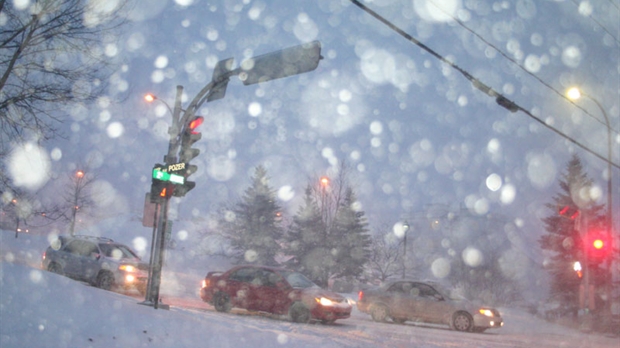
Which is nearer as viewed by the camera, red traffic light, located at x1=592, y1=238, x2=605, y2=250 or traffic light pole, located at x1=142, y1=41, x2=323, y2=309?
traffic light pole, located at x1=142, y1=41, x2=323, y2=309

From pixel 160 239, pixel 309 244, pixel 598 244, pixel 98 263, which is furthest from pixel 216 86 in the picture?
pixel 309 244

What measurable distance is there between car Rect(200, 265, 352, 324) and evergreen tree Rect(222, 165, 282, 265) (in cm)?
2210

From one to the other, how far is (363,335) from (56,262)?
10599mm

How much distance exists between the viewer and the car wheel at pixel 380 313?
17.2 meters

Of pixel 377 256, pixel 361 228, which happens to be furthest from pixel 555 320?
pixel 377 256

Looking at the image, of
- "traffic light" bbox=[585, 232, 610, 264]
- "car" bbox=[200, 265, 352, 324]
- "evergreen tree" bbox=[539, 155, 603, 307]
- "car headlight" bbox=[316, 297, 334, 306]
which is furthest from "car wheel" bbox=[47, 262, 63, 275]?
"evergreen tree" bbox=[539, 155, 603, 307]

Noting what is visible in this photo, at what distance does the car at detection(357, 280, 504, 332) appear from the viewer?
1611cm

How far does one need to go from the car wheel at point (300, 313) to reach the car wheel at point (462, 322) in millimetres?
5099

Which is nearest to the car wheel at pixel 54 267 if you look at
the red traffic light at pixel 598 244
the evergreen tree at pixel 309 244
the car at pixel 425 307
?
the car at pixel 425 307

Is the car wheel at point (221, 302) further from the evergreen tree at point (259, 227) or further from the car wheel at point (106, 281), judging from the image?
the evergreen tree at point (259, 227)

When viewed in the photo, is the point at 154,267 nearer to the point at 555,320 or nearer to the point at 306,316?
the point at 306,316

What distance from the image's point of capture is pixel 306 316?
1397 cm

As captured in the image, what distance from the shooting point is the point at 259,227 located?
38.2 m

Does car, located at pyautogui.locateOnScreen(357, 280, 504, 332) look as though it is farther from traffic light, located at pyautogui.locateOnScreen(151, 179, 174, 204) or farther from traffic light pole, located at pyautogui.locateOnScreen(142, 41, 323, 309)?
traffic light, located at pyautogui.locateOnScreen(151, 179, 174, 204)
